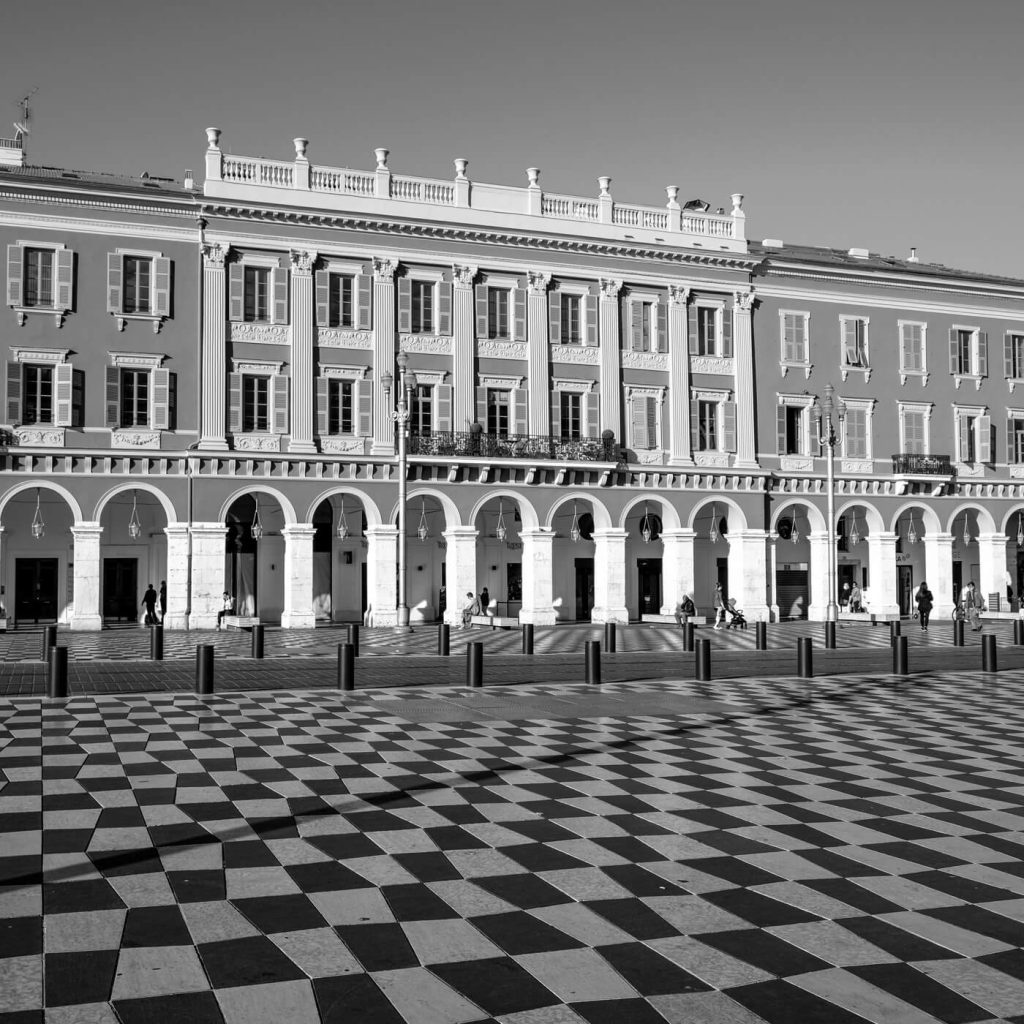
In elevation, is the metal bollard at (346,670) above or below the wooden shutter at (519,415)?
below

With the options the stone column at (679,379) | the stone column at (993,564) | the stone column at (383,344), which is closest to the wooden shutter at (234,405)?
the stone column at (383,344)

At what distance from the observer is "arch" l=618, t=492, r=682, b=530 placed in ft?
137

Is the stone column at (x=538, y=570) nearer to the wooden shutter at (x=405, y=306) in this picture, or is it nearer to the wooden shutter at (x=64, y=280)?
the wooden shutter at (x=405, y=306)

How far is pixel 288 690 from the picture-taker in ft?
58.5

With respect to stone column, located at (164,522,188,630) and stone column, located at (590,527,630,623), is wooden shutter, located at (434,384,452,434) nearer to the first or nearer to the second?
stone column, located at (590,527,630,623)

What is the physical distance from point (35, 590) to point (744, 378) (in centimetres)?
2626

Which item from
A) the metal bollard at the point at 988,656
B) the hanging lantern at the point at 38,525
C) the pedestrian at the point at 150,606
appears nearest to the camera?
the metal bollard at the point at 988,656

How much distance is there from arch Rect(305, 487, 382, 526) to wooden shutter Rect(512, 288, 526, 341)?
26.0 feet

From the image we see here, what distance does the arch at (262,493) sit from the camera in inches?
1455

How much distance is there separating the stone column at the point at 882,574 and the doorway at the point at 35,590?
3000 cm

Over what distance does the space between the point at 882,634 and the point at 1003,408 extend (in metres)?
17.7

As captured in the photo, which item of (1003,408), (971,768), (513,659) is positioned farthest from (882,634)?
(971,768)

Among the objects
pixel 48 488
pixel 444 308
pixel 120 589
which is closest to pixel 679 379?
pixel 444 308

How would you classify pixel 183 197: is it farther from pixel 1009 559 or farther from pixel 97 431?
pixel 1009 559
